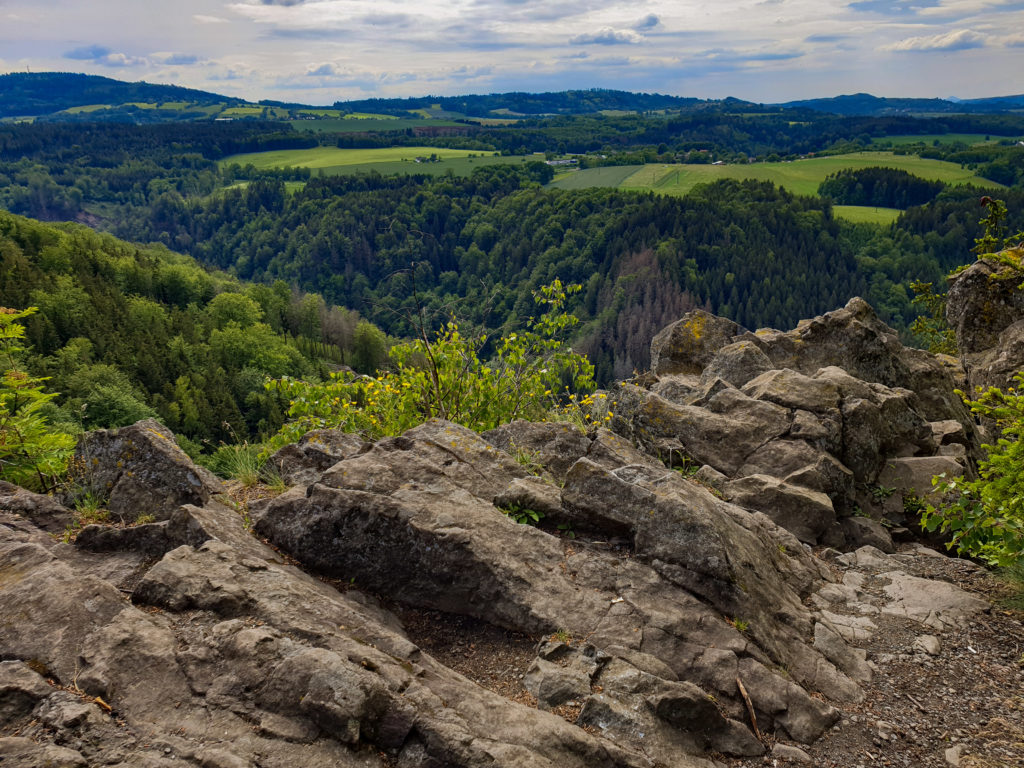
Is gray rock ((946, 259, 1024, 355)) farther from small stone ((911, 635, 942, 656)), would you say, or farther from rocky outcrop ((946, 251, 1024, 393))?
small stone ((911, 635, 942, 656))

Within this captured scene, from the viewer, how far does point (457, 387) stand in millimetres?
15852

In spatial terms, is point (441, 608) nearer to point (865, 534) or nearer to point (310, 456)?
point (310, 456)

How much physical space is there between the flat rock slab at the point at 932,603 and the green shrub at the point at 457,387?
7.70m

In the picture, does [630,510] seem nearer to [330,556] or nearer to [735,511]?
[735,511]

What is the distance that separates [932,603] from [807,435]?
484 centimetres

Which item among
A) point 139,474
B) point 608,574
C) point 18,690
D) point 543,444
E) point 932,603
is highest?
point 139,474

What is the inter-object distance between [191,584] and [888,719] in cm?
834

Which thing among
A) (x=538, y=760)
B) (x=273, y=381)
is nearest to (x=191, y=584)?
(x=538, y=760)

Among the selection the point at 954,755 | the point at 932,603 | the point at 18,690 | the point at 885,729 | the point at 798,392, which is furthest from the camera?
the point at 798,392

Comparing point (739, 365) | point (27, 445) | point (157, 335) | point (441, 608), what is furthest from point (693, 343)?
point (157, 335)

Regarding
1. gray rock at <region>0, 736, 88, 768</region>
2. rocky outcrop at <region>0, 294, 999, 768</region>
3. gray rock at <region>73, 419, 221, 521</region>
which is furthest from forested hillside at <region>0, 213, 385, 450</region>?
gray rock at <region>0, 736, 88, 768</region>

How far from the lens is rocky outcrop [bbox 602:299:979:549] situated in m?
13.2

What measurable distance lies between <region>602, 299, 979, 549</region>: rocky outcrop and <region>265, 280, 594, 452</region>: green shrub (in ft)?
6.30

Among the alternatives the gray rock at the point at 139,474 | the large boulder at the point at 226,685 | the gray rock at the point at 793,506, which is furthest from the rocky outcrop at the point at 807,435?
the gray rock at the point at 139,474
